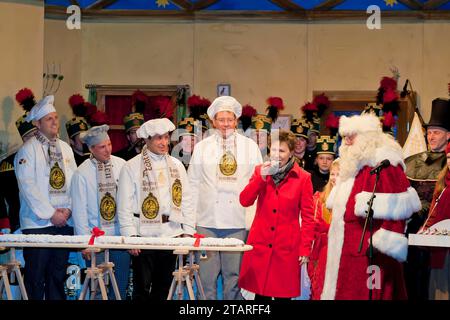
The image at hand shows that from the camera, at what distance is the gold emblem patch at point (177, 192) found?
18.7ft

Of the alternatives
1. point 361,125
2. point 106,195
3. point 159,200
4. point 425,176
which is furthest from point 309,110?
point 361,125

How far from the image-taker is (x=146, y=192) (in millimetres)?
5676

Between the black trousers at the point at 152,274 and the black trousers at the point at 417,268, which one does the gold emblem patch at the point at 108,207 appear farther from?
the black trousers at the point at 417,268

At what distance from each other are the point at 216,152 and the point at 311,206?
3.06ft

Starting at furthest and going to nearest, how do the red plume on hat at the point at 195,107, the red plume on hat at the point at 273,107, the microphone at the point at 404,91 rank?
the microphone at the point at 404,91, the red plume on hat at the point at 273,107, the red plume on hat at the point at 195,107

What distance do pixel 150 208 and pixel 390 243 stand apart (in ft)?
6.06

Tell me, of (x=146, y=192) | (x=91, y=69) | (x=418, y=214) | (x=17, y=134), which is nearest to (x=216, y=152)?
(x=146, y=192)

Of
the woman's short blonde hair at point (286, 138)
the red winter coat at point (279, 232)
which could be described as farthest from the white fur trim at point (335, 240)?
the woman's short blonde hair at point (286, 138)

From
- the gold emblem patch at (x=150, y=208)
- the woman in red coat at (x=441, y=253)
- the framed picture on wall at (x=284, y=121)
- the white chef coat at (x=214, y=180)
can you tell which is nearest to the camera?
the woman in red coat at (x=441, y=253)

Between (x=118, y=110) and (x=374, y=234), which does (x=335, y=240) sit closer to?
Answer: (x=374, y=234)

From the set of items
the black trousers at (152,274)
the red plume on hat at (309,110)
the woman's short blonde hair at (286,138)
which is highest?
the red plume on hat at (309,110)

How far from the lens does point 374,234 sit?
4.69 metres

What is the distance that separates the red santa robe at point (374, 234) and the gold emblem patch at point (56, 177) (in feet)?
7.00

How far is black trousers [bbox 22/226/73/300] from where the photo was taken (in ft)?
18.3
